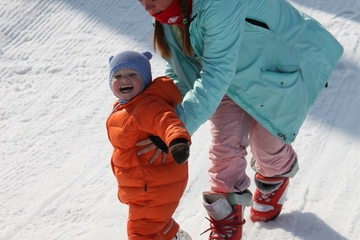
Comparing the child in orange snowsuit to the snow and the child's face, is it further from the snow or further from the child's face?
the snow

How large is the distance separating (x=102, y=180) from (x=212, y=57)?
1.26m

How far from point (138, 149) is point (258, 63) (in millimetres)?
583

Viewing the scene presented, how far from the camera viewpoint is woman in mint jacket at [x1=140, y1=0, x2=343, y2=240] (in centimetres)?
234

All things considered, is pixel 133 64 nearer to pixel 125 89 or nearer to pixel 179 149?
pixel 125 89

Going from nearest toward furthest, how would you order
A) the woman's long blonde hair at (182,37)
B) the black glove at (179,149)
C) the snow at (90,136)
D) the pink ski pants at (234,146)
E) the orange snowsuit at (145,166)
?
1. the black glove at (179,149)
2. the orange snowsuit at (145,166)
3. the woman's long blonde hair at (182,37)
4. the pink ski pants at (234,146)
5. the snow at (90,136)

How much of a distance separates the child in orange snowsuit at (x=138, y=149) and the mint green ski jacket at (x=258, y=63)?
0.11 m

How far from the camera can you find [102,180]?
11.1ft

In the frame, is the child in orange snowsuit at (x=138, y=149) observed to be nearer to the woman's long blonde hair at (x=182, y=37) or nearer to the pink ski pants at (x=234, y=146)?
the woman's long blonde hair at (x=182, y=37)

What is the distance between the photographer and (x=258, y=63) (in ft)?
8.48

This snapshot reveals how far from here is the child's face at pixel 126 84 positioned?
2.37 metres

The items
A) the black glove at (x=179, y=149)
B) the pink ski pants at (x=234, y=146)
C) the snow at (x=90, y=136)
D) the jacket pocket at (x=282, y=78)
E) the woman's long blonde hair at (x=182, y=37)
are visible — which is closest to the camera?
the black glove at (x=179, y=149)

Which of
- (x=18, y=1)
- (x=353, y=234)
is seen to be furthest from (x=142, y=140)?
(x=18, y=1)

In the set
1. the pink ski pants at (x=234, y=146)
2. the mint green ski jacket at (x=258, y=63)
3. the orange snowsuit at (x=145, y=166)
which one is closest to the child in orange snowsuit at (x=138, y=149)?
the orange snowsuit at (x=145, y=166)

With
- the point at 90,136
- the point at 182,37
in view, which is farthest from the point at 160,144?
the point at 90,136
